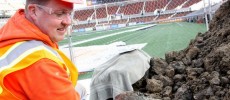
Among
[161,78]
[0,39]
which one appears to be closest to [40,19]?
[0,39]

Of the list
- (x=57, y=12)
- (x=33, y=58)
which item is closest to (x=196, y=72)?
(x=57, y=12)

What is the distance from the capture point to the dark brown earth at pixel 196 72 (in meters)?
2.79

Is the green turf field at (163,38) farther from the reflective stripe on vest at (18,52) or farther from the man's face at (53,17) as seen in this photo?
the reflective stripe on vest at (18,52)

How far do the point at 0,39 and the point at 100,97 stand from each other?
1904 millimetres

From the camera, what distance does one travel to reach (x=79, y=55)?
7004mm

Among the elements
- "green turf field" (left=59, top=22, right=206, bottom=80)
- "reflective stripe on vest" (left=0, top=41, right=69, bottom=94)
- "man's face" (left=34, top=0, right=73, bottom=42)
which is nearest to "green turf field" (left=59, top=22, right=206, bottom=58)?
"green turf field" (left=59, top=22, right=206, bottom=80)

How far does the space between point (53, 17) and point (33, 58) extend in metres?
0.29

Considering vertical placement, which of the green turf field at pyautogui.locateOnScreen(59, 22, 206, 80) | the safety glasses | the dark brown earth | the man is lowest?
the green turf field at pyautogui.locateOnScreen(59, 22, 206, 80)

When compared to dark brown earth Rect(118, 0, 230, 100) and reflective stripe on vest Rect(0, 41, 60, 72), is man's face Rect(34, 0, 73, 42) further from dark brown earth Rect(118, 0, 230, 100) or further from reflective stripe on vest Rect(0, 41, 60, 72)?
dark brown earth Rect(118, 0, 230, 100)

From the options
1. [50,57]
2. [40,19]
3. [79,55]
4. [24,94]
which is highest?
[40,19]

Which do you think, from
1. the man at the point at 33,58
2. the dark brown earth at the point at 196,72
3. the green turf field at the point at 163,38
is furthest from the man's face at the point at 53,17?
the green turf field at the point at 163,38

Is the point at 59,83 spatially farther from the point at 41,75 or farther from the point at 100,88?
the point at 100,88

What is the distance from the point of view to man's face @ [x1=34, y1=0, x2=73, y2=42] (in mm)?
1522

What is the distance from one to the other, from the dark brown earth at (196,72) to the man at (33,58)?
1.21 m
